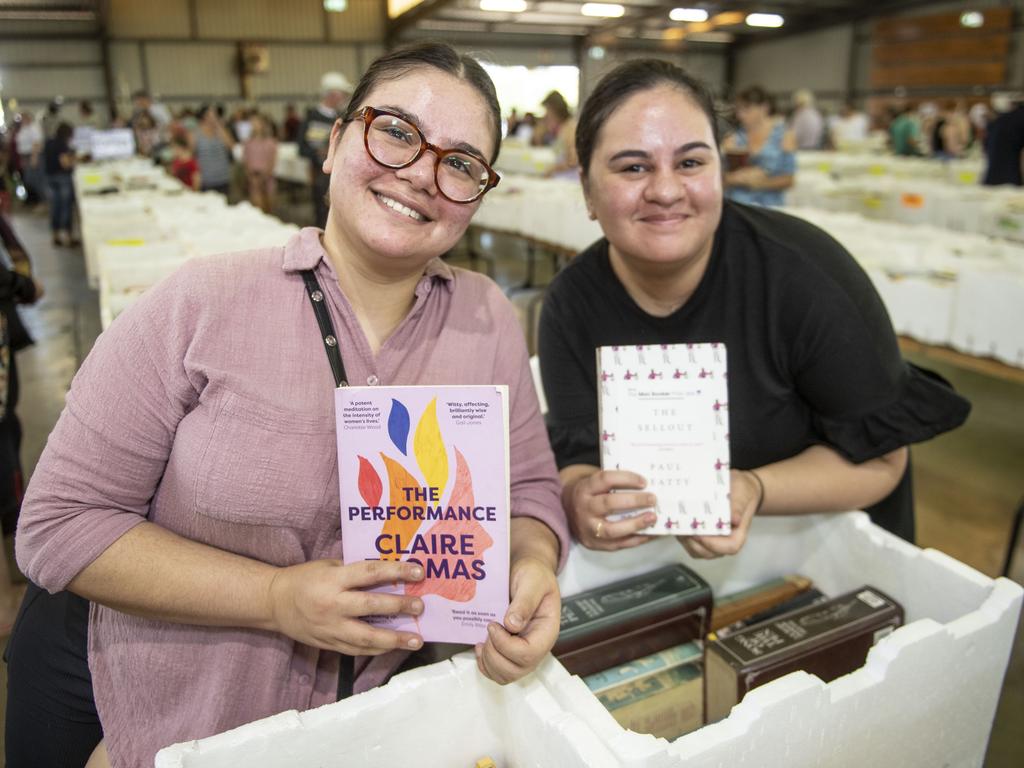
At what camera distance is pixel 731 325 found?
53.7 inches

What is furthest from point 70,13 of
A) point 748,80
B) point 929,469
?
point 929,469

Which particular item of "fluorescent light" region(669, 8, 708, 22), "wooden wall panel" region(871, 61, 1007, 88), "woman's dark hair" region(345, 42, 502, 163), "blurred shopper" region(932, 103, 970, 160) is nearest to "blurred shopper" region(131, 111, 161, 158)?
"fluorescent light" region(669, 8, 708, 22)

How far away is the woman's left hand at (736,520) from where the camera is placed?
3.90 feet

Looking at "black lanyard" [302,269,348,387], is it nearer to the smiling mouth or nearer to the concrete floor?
the smiling mouth

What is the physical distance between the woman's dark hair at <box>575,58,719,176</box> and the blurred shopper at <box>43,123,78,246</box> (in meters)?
9.31

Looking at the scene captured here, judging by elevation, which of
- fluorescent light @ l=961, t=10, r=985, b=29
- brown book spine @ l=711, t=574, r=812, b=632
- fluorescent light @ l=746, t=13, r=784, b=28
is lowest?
brown book spine @ l=711, t=574, r=812, b=632

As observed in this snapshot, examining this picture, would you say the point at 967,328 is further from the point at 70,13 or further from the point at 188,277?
the point at 70,13

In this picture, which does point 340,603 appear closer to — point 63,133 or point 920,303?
point 920,303

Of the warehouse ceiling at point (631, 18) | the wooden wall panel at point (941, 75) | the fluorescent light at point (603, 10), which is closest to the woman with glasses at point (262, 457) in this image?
the warehouse ceiling at point (631, 18)

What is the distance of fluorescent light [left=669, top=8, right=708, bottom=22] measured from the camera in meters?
16.5

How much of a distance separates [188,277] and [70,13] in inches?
772

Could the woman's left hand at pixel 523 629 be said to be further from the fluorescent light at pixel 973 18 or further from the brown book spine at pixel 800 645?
the fluorescent light at pixel 973 18

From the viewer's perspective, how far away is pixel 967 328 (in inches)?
101

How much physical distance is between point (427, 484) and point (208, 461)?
0.28 metres
